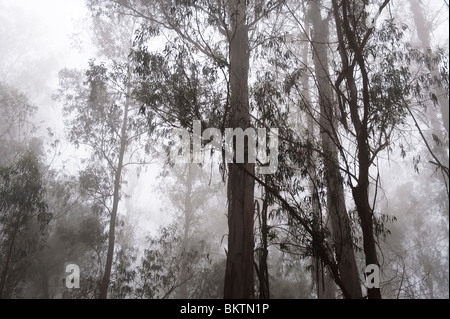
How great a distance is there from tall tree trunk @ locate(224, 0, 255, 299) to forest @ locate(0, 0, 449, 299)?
22 millimetres

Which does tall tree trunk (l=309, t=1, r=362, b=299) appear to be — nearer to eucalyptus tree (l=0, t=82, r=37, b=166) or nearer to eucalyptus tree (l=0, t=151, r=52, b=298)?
eucalyptus tree (l=0, t=151, r=52, b=298)

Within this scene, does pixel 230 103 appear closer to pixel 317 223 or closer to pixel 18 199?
pixel 317 223

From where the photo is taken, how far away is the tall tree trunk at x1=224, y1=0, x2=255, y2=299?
3883 millimetres

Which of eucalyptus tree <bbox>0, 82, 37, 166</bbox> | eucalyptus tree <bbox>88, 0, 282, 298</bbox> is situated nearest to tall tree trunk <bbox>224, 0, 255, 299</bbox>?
eucalyptus tree <bbox>88, 0, 282, 298</bbox>

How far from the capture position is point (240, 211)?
14.4 ft

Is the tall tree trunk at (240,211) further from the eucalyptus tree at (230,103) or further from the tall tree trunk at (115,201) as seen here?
the tall tree trunk at (115,201)

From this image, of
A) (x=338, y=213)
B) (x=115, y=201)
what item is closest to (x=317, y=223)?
(x=338, y=213)

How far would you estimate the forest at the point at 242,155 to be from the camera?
12.8 ft

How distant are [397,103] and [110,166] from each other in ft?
24.0

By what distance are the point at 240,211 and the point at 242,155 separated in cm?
72

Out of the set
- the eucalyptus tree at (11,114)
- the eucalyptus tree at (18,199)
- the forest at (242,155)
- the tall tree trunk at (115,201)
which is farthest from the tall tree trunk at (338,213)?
the eucalyptus tree at (11,114)
